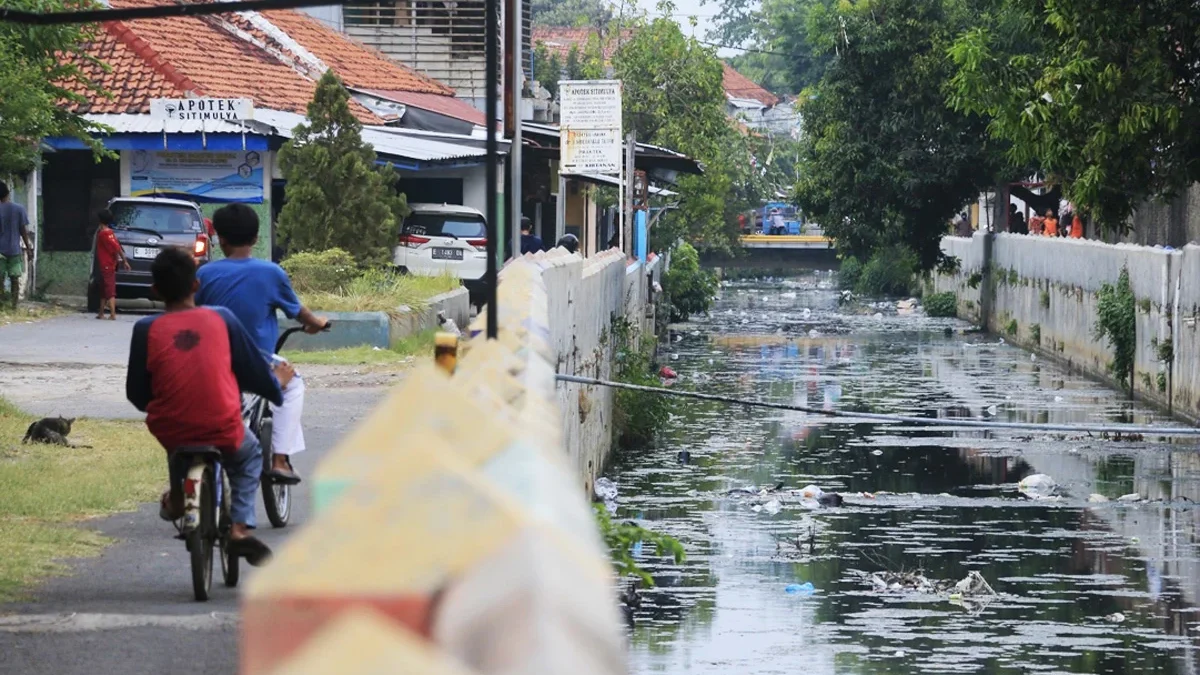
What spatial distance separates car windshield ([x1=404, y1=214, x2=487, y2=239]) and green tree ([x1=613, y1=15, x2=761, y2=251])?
49.7 ft

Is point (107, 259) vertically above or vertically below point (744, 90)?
below

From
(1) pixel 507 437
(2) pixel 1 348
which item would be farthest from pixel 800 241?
(1) pixel 507 437

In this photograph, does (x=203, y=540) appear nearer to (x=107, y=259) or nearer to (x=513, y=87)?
(x=513, y=87)

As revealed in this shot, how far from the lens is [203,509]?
743 centimetres

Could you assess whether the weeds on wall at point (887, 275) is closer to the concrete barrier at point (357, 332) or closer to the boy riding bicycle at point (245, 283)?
the concrete barrier at point (357, 332)

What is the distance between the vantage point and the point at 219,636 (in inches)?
282

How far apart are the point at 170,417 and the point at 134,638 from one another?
2.82ft

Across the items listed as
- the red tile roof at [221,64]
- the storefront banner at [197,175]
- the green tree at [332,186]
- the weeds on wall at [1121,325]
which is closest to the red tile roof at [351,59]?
the red tile roof at [221,64]

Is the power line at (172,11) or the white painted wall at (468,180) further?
the white painted wall at (468,180)

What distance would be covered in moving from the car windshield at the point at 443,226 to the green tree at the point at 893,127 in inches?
488

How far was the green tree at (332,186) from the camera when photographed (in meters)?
23.2

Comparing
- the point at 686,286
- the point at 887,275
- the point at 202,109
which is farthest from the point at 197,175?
the point at 887,275

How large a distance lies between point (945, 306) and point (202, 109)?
1975 centimetres

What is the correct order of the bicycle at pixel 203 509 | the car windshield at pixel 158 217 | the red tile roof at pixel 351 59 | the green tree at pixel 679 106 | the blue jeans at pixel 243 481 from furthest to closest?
the green tree at pixel 679 106
the red tile roof at pixel 351 59
the car windshield at pixel 158 217
the blue jeans at pixel 243 481
the bicycle at pixel 203 509
